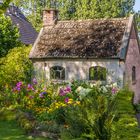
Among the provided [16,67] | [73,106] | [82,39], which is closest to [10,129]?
[73,106]

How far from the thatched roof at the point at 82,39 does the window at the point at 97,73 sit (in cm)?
98

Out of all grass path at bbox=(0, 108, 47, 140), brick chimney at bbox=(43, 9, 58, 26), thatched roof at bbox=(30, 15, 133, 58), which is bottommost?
grass path at bbox=(0, 108, 47, 140)

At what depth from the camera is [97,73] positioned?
894 inches

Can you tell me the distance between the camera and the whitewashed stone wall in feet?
71.7

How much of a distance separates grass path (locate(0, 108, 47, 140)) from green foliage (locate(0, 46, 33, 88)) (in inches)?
284

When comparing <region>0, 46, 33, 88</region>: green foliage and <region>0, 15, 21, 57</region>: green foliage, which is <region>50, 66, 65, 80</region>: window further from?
<region>0, 15, 21, 57</region>: green foliage

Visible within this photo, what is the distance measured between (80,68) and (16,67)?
3.89m

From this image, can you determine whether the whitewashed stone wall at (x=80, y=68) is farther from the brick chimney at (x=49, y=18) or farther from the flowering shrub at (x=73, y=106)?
the flowering shrub at (x=73, y=106)

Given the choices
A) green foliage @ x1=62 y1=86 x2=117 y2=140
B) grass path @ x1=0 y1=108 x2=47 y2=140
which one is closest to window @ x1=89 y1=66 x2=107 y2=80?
grass path @ x1=0 y1=108 x2=47 y2=140

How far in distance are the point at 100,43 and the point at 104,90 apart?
8060 mm

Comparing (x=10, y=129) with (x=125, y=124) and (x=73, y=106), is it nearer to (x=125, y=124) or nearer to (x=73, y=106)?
(x=73, y=106)

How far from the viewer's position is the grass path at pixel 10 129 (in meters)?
10.7

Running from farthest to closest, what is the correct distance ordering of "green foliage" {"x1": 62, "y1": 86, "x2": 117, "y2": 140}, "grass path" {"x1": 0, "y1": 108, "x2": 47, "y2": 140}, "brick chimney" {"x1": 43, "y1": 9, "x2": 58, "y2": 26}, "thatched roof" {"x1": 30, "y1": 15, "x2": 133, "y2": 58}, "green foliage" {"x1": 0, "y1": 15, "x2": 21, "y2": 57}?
"brick chimney" {"x1": 43, "y1": 9, "x2": 58, "y2": 26} < "green foliage" {"x1": 0, "y1": 15, "x2": 21, "y2": 57} < "thatched roof" {"x1": 30, "y1": 15, "x2": 133, "y2": 58} < "grass path" {"x1": 0, "y1": 108, "x2": 47, "y2": 140} < "green foliage" {"x1": 62, "y1": 86, "x2": 117, "y2": 140}

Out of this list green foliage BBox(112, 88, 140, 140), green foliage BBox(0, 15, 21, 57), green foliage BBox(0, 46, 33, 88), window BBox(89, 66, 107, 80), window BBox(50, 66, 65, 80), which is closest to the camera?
green foliage BBox(112, 88, 140, 140)
